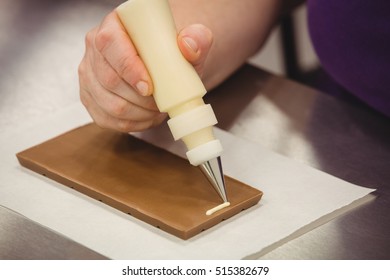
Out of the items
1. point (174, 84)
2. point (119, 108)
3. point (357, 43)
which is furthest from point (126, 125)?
point (357, 43)

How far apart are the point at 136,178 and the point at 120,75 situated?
0.10 meters

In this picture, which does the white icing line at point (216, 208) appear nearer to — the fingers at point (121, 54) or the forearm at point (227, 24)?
the fingers at point (121, 54)

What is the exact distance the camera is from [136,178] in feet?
2.50

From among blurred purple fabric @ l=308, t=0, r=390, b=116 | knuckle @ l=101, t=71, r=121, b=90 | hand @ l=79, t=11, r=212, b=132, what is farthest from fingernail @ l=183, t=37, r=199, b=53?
blurred purple fabric @ l=308, t=0, r=390, b=116

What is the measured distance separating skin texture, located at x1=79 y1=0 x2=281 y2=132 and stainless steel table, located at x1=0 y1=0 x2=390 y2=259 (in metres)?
0.04

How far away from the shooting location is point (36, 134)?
889 millimetres

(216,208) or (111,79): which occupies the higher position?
(111,79)

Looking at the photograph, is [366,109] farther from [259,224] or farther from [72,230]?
[72,230]

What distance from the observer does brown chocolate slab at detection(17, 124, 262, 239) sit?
2.31 feet

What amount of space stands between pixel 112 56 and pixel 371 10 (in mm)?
295

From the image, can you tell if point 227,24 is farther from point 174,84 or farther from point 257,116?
point 174,84

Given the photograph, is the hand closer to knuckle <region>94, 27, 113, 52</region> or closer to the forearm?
knuckle <region>94, 27, 113, 52</region>

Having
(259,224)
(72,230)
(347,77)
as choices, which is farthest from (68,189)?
(347,77)
